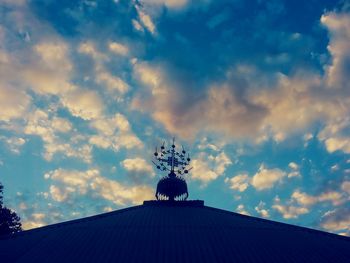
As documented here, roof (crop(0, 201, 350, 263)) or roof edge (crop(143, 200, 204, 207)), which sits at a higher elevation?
roof edge (crop(143, 200, 204, 207))

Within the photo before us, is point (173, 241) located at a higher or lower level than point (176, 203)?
lower

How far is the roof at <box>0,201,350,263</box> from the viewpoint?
66.0ft

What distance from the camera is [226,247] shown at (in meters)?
21.0

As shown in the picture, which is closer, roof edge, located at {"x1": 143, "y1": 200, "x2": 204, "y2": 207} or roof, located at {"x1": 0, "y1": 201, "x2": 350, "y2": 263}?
roof, located at {"x1": 0, "y1": 201, "x2": 350, "y2": 263}

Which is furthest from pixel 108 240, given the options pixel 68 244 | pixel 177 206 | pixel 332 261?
pixel 332 261

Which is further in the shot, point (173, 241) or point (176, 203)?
point (176, 203)

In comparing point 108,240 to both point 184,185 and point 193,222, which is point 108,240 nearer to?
point 193,222

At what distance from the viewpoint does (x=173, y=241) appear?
2166 centimetres

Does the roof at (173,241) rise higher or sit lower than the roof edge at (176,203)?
lower

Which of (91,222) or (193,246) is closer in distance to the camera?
(193,246)

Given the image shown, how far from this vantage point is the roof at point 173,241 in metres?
20.1

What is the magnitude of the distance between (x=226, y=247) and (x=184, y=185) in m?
18.3

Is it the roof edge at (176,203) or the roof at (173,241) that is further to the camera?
the roof edge at (176,203)

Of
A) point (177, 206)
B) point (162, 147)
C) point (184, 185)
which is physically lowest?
point (177, 206)
